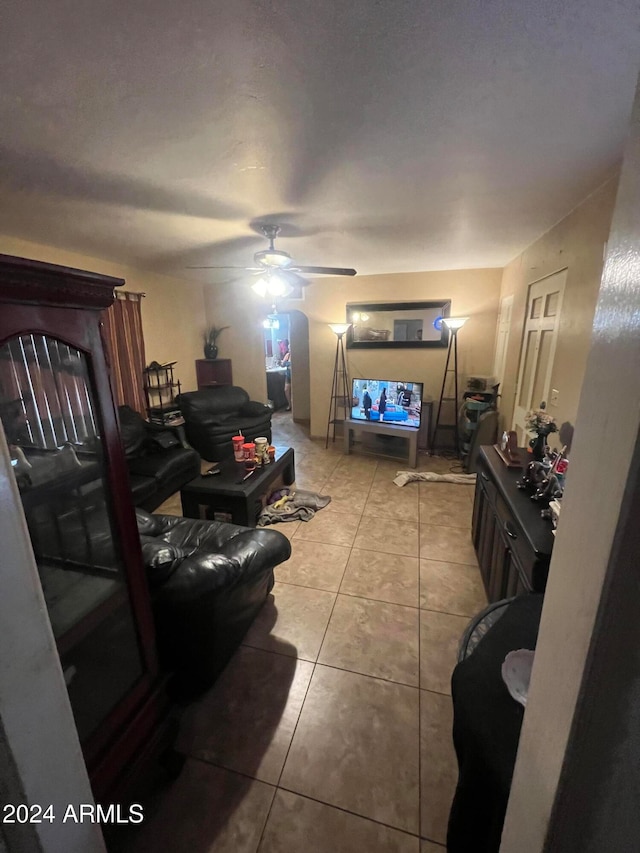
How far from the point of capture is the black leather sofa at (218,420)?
444 centimetres

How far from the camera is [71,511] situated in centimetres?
99

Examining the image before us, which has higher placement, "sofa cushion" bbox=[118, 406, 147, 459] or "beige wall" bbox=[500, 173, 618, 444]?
"beige wall" bbox=[500, 173, 618, 444]

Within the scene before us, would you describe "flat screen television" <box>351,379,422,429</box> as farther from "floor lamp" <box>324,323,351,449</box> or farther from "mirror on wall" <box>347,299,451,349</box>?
"mirror on wall" <box>347,299,451,349</box>

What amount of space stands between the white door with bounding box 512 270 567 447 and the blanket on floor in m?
2.04

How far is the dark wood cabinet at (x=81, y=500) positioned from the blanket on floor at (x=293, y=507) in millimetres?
1878

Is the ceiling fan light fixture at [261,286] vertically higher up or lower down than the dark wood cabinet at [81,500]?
higher up

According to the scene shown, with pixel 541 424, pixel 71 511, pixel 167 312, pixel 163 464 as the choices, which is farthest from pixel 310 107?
pixel 167 312

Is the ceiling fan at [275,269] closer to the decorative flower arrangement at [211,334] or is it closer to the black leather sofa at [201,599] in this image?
the black leather sofa at [201,599]

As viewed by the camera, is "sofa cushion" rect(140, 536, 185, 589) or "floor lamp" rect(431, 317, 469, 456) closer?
"sofa cushion" rect(140, 536, 185, 589)

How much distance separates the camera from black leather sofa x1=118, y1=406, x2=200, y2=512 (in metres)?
3.12

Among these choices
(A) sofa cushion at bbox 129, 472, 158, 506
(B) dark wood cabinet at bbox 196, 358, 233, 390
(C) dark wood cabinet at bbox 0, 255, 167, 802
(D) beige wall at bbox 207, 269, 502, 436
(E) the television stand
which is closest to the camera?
(C) dark wood cabinet at bbox 0, 255, 167, 802

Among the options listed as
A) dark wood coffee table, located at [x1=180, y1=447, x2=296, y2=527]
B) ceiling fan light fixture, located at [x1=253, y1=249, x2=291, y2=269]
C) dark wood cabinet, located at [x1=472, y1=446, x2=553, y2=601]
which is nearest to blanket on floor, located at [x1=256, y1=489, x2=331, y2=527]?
dark wood coffee table, located at [x1=180, y1=447, x2=296, y2=527]

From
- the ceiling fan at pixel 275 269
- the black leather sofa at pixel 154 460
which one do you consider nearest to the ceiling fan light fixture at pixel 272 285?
the ceiling fan at pixel 275 269

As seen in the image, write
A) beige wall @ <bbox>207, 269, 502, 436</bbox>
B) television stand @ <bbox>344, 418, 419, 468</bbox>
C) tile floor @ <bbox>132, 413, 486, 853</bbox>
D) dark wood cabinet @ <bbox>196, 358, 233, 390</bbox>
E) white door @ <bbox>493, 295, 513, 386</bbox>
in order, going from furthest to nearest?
dark wood cabinet @ <bbox>196, 358, 233, 390</bbox>, beige wall @ <bbox>207, 269, 502, 436</bbox>, television stand @ <bbox>344, 418, 419, 468</bbox>, white door @ <bbox>493, 295, 513, 386</bbox>, tile floor @ <bbox>132, 413, 486, 853</bbox>
